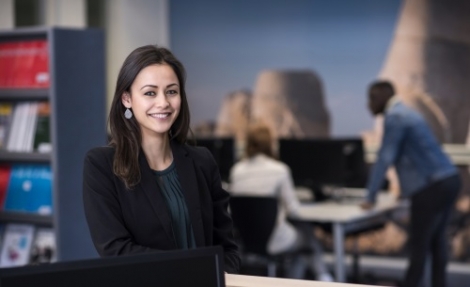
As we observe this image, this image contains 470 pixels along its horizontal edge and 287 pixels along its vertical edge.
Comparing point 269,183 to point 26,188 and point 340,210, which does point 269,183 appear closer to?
point 340,210

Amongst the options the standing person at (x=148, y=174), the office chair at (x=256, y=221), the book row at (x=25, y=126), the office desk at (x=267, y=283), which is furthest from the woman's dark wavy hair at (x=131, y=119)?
the office chair at (x=256, y=221)

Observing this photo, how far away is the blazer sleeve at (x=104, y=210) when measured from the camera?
2244 mm

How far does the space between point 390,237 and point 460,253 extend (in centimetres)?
68

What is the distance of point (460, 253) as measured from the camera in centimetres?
745

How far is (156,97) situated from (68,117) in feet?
9.30

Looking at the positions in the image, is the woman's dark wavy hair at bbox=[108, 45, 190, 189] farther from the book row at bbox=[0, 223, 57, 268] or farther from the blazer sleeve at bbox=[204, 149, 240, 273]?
the book row at bbox=[0, 223, 57, 268]

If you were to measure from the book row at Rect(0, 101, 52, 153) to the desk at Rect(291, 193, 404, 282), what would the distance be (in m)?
2.11

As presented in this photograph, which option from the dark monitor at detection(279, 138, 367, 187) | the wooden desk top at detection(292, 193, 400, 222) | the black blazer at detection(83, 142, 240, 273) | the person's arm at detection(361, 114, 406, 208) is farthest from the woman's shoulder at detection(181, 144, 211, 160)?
the dark monitor at detection(279, 138, 367, 187)

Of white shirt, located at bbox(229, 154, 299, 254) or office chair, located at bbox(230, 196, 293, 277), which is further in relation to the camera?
white shirt, located at bbox(229, 154, 299, 254)

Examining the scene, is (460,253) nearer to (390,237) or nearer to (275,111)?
(390,237)

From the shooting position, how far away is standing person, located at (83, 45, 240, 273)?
7.50 feet

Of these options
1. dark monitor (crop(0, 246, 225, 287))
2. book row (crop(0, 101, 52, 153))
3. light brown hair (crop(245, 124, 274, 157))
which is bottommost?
light brown hair (crop(245, 124, 274, 157))

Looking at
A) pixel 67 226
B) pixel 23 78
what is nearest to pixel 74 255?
pixel 67 226

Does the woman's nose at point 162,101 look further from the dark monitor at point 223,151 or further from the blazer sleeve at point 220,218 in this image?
the dark monitor at point 223,151
